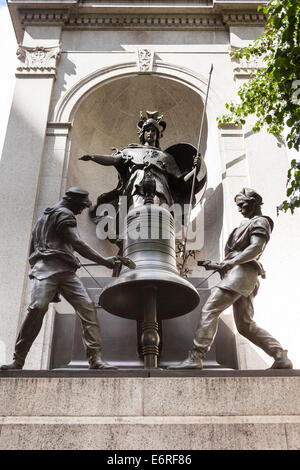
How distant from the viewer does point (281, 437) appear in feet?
17.8

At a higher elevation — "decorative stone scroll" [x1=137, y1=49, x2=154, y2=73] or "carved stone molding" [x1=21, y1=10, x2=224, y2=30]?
"carved stone molding" [x1=21, y1=10, x2=224, y2=30]

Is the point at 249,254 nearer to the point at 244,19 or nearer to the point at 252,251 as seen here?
the point at 252,251

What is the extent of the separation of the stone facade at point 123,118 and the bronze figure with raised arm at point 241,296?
2540 millimetres

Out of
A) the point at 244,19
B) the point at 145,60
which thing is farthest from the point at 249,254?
the point at 244,19

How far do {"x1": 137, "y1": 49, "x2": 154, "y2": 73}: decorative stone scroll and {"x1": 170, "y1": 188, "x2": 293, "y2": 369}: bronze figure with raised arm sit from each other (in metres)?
8.23

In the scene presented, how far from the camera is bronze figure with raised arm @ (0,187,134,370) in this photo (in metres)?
7.00

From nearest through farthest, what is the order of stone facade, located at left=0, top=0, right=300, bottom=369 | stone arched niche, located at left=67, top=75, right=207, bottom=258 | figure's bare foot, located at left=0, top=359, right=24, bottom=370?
figure's bare foot, located at left=0, top=359, right=24, bottom=370
stone facade, located at left=0, top=0, right=300, bottom=369
stone arched niche, located at left=67, top=75, right=207, bottom=258

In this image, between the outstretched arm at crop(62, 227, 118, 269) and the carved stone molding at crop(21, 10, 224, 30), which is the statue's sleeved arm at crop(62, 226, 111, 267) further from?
the carved stone molding at crop(21, 10, 224, 30)

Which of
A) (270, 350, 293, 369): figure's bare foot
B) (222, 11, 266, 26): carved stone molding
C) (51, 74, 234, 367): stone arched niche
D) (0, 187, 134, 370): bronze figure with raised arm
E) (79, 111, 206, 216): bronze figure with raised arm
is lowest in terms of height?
(270, 350, 293, 369): figure's bare foot

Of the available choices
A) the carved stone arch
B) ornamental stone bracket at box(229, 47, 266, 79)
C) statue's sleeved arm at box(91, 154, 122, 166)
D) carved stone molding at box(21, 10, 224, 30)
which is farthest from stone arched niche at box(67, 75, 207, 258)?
statue's sleeved arm at box(91, 154, 122, 166)

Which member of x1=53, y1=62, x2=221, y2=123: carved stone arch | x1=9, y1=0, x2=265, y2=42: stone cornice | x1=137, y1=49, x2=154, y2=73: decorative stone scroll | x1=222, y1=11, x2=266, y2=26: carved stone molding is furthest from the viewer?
x1=9, y1=0, x2=265, y2=42: stone cornice

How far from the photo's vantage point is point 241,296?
25.4 feet

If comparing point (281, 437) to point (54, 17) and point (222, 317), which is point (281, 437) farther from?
point (54, 17)

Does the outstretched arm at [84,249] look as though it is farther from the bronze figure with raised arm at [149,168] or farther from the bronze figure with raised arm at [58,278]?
the bronze figure with raised arm at [149,168]
